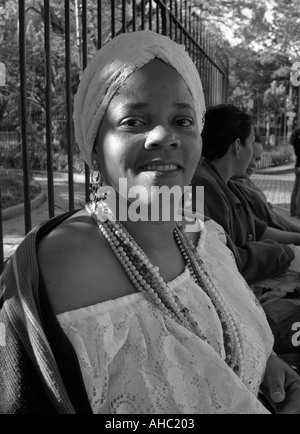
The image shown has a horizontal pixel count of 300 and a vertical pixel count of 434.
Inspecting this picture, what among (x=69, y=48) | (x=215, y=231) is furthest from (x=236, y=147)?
(x=69, y=48)

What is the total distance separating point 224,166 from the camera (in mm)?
3348

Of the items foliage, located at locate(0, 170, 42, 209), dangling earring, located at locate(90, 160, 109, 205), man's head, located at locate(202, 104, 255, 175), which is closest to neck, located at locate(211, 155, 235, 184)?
man's head, located at locate(202, 104, 255, 175)

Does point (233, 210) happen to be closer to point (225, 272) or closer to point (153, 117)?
point (225, 272)

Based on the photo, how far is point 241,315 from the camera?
174 centimetres

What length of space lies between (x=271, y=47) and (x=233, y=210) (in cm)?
1574

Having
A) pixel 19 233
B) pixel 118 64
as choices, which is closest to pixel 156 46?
pixel 118 64

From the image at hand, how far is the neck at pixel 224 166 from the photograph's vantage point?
3.33m

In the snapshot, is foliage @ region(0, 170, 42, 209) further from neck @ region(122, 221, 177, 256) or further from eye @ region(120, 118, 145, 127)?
eye @ region(120, 118, 145, 127)

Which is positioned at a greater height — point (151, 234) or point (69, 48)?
point (69, 48)

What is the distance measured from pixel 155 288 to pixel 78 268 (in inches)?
10.0

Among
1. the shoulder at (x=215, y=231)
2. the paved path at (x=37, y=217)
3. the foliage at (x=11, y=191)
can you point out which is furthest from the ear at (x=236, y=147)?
the foliage at (x=11, y=191)

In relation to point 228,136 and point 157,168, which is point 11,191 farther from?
point 157,168

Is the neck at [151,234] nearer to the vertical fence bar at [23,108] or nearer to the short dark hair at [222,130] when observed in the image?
the vertical fence bar at [23,108]

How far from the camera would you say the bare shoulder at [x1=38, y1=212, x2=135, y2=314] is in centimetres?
129
